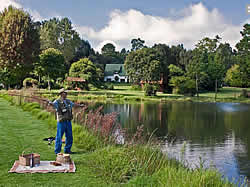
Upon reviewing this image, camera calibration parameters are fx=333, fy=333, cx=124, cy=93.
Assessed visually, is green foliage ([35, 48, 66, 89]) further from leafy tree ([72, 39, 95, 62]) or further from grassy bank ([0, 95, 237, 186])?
grassy bank ([0, 95, 237, 186])

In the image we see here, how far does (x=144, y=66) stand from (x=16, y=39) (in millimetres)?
33672

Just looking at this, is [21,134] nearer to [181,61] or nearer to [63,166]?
[63,166]

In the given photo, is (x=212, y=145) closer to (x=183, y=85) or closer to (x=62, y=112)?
(x=62, y=112)

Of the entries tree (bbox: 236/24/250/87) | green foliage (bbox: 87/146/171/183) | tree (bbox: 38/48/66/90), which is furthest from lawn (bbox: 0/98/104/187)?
tree (bbox: 236/24/250/87)

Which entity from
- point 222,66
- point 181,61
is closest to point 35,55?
point 222,66

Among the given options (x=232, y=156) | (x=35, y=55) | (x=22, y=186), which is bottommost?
(x=232, y=156)

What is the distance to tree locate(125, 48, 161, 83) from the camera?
58.5 metres

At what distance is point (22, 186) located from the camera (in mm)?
5848

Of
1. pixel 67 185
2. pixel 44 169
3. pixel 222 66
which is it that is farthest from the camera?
pixel 222 66

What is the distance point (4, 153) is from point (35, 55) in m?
23.0

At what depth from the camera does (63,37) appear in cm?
→ 7512

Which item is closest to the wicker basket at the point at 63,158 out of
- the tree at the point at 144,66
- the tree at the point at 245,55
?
the tree at the point at 245,55

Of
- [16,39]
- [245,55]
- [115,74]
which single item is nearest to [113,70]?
[115,74]

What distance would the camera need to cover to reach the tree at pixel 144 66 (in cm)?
5847
